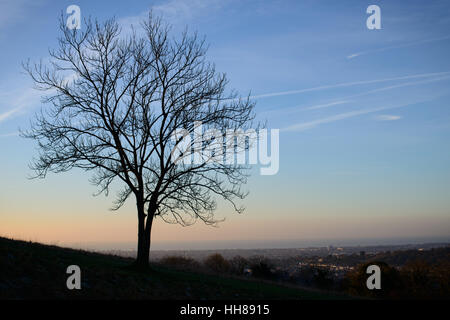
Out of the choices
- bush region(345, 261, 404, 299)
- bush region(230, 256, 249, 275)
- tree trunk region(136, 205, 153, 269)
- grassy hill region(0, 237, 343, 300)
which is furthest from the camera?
bush region(345, 261, 404, 299)

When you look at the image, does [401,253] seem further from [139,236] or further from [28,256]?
[28,256]

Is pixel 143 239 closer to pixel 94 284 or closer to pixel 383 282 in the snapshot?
pixel 94 284

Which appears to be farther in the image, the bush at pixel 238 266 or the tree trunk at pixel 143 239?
the bush at pixel 238 266

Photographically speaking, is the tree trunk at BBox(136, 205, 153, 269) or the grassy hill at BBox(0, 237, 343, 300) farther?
the tree trunk at BBox(136, 205, 153, 269)

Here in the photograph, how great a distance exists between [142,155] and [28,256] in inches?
292

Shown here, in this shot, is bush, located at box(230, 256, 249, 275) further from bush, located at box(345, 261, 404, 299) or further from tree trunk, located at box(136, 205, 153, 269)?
tree trunk, located at box(136, 205, 153, 269)

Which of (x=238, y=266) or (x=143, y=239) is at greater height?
(x=143, y=239)

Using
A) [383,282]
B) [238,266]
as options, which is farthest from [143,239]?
[383,282]

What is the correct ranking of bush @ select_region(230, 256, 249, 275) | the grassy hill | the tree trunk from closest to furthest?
the grassy hill < the tree trunk < bush @ select_region(230, 256, 249, 275)

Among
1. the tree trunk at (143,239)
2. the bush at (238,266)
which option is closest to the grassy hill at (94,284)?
the tree trunk at (143,239)

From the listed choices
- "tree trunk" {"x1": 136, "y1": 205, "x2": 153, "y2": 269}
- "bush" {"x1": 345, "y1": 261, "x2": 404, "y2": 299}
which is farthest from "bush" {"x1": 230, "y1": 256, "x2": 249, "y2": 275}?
"tree trunk" {"x1": 136, "y1": 205, "x2": 153, "y2": 269}

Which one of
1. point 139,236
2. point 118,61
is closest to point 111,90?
point 118,61

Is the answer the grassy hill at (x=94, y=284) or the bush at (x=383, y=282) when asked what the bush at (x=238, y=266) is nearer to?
the bush at (x=383, y=282)
